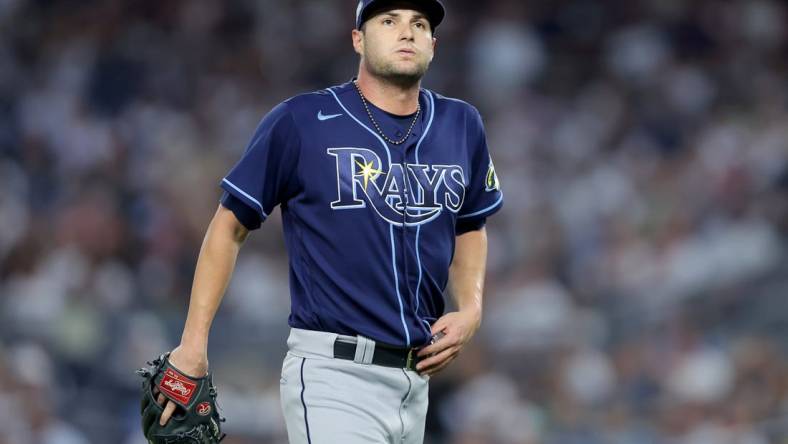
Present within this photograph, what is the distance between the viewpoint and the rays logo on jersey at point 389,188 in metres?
3.46

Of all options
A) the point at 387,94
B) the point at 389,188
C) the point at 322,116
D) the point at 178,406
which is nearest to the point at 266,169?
the point at 322,116

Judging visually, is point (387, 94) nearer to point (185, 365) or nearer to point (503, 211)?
point (185, 365)

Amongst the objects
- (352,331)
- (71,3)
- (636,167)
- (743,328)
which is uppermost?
(71,3)

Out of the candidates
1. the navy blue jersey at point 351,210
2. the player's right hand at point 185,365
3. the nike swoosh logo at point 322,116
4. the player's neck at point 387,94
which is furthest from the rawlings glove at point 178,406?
the player's neck at point 387,94

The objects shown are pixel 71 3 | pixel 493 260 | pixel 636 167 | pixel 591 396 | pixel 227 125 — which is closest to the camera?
pixel 591 396

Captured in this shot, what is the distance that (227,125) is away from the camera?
10.1 m

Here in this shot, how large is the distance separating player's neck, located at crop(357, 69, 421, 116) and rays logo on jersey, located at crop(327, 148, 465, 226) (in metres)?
0.18

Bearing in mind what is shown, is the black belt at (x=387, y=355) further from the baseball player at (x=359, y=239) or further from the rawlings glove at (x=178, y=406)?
A: the rawlings glove at (x=178, y=406)

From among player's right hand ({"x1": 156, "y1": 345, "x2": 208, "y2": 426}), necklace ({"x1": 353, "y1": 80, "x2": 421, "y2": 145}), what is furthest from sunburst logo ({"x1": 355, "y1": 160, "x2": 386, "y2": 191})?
player's right hand ({"x1": 156, "y1": 345, "x2": 208, "y2": 426})

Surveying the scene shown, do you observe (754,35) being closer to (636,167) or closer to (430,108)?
(636,167)

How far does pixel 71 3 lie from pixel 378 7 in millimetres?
8305

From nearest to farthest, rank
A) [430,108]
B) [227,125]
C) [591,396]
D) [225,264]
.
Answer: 1. [225,264]
2. [430,108]
3. [591,396]
4. [227,125]

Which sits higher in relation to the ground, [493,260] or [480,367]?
[493,260]

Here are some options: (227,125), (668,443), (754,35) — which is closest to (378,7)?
(668,443)
